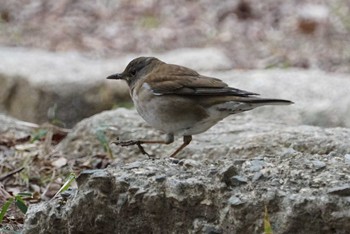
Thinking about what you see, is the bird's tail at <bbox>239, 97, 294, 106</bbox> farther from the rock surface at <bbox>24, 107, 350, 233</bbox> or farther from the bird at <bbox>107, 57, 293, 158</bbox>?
the rock surface at <bbox>24, 107, 350, 233</bbox>

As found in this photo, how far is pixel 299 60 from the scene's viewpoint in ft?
37.8

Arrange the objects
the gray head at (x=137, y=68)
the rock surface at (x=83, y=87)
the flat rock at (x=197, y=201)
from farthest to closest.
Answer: the rock surface at (x=83, y=87) → the gray head at (x=137, y=68) → the flat rock at (x=197, y=201)

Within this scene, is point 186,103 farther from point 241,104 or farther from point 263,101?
point 263,101

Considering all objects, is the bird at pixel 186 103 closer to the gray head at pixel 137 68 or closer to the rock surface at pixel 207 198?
the gray head at pixel 137 68

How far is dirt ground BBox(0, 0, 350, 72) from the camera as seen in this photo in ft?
38.5

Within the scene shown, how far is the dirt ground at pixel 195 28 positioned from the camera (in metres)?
11.7

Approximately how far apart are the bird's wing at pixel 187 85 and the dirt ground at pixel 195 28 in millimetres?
5272

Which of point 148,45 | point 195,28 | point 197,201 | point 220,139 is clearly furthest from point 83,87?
point 197,201

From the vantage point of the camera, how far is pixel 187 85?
5.76 meters

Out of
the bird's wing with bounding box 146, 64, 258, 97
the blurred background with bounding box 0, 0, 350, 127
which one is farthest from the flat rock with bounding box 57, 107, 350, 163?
the blurred background with bounding box 0, 0, 350, 127

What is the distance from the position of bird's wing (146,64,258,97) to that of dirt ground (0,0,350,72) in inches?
208

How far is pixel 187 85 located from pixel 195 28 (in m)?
6.96

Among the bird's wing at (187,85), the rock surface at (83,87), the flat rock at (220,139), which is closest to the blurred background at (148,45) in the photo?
the rock surface at (83,87)

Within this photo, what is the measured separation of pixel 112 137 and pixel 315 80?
277cm
